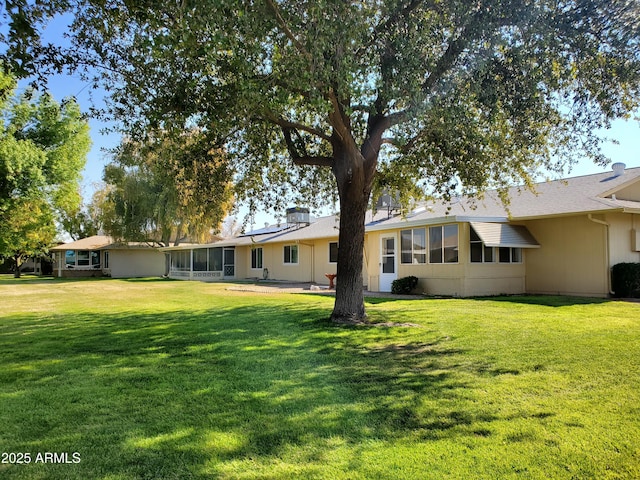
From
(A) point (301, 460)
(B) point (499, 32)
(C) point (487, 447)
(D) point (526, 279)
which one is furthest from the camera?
(D) point (526, 279)

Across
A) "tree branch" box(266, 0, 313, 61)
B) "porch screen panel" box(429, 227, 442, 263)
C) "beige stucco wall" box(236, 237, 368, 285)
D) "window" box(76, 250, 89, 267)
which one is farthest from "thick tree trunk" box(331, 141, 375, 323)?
"window" box(76, 250, 89, 267)

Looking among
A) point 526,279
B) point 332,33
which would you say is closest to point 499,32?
point 332,33

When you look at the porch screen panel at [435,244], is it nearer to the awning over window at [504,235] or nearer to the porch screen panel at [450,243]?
the porch screen panel at [450,243]

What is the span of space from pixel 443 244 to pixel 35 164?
22.5m

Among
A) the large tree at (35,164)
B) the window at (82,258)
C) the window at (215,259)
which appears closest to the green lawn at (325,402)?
the large tree at (35,164)

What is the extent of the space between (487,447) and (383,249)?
1560 cm

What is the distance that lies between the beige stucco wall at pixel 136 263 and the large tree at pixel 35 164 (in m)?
8.18

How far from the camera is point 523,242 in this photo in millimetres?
16141

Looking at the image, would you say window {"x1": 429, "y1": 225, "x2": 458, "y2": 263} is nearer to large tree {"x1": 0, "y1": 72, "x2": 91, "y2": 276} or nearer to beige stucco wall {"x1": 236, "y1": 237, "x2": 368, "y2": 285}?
beige stucco wall {"x1": 236, "y1": 237, "x2": 368, "y2": 285}

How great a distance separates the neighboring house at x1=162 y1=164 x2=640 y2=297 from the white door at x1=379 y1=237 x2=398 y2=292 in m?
0.04

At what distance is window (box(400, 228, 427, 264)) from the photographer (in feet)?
55.1

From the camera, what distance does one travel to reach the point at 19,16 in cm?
404

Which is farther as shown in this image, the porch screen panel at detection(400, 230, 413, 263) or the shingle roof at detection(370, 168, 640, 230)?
the porch screen panel at detection(400, 230, 413, 263)

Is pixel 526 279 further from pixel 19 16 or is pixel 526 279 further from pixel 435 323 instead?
pixel 19 16
